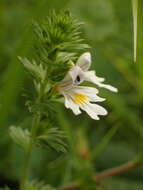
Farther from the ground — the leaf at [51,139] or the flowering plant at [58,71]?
the flowering plant at [58,71]

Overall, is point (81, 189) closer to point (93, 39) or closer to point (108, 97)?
point (108, 97)

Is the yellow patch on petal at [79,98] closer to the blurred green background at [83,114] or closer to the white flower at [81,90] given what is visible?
the white flower at [81,90]

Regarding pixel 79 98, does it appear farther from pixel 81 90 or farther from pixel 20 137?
pixel 20 137

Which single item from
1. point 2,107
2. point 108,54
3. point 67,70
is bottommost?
point 108,54

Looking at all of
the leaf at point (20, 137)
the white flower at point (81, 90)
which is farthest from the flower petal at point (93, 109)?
the leaf at point (20, 137)

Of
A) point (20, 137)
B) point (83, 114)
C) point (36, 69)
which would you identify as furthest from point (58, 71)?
point (83, 114)

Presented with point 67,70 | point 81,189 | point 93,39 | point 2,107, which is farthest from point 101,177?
point 93,39
